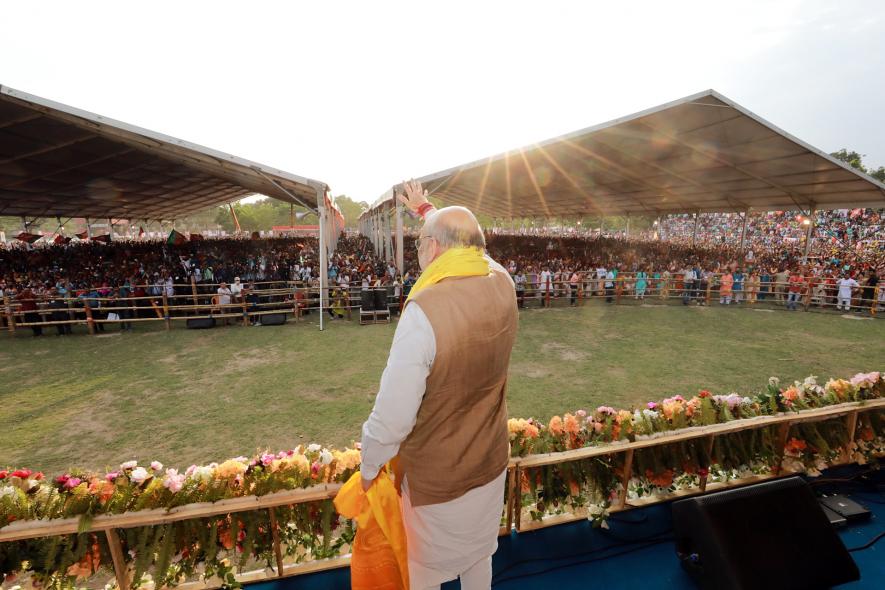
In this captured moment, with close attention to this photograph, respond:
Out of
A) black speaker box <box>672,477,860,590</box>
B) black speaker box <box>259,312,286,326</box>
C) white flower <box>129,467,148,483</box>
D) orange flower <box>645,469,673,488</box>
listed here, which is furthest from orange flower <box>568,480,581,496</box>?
black speaker box <box>259,312,286,326</box>

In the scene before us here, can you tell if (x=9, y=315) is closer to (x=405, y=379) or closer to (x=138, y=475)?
(x=138, y=475)

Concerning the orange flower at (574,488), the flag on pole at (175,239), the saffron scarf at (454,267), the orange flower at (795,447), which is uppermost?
the flag on pole at (175,239)

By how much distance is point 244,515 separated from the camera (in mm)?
2660

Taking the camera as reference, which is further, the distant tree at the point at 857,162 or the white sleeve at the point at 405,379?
the distant tree at the point at 857,162

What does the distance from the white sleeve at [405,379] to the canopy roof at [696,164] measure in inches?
440

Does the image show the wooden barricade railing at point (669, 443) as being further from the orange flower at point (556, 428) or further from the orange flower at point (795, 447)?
the orange flower at point (556, 428)

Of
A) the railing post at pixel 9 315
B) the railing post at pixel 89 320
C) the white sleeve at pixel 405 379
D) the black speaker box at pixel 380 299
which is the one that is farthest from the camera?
the black speaker box at pixel 380 299

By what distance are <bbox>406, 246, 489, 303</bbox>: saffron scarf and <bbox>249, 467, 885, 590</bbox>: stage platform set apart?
2.38m

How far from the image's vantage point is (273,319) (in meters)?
11.8

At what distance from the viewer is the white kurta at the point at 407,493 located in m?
1.43

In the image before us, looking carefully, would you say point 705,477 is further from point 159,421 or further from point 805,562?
point 159,421

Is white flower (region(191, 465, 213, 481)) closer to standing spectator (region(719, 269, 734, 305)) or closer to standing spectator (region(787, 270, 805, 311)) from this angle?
standing spectator (region(719, 269, 734, 305))

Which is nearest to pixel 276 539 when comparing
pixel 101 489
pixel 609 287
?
pixel 101 489

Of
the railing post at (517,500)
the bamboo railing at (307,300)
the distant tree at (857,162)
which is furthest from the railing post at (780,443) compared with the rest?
the distant tree at (857,162)
